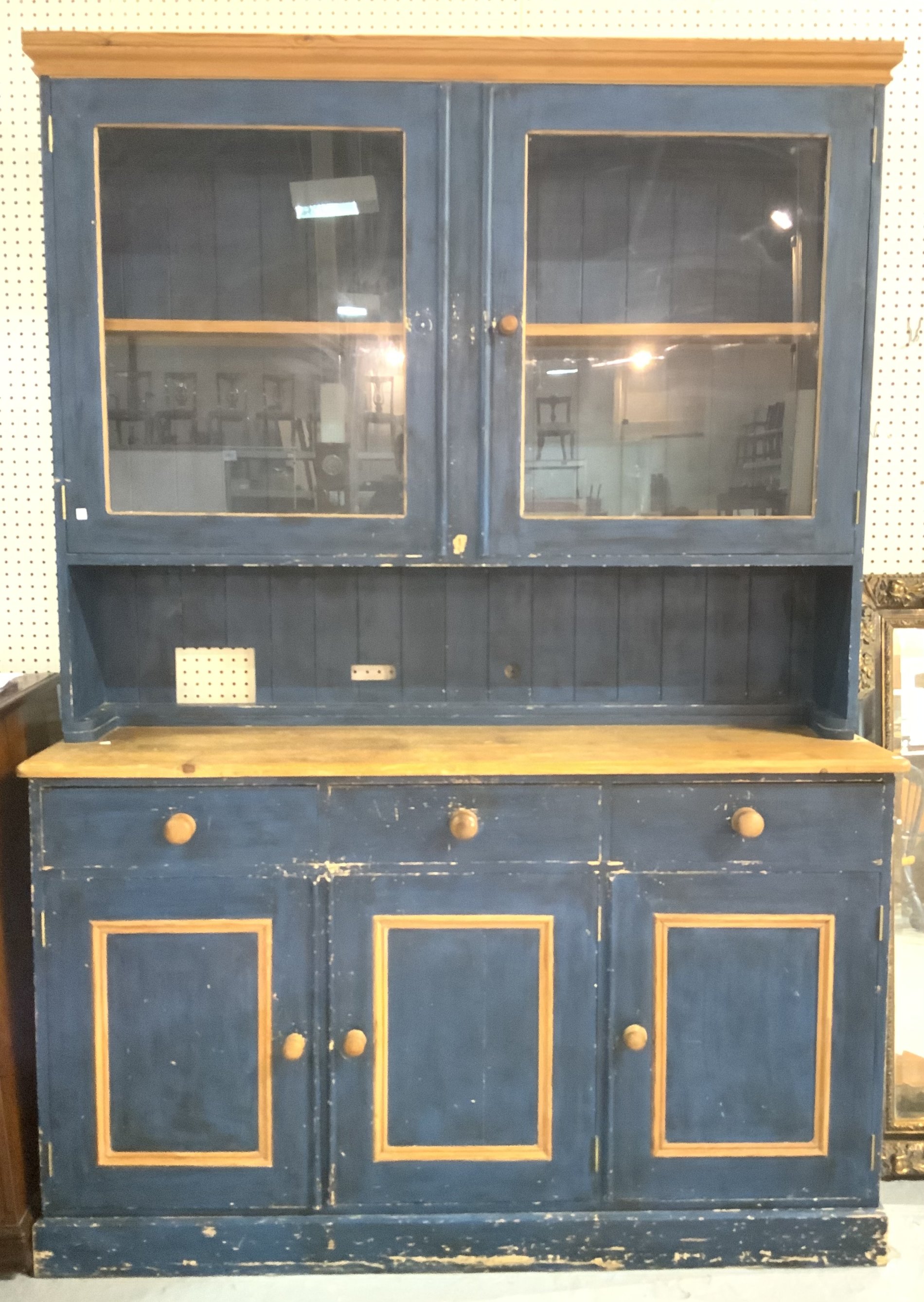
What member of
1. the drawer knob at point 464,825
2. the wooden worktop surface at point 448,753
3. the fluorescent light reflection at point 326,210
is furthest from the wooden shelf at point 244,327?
the drawer knob at point 464,825

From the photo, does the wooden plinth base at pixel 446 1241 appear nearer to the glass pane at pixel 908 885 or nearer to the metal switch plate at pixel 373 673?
the glass pane at pixel 908 885

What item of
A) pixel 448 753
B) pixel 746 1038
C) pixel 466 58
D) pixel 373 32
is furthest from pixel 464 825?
pixel 373 32

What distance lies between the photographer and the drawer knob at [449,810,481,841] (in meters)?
1.92

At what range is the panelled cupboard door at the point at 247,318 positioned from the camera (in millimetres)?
1955

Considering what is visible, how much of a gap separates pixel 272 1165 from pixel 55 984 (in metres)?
0.57

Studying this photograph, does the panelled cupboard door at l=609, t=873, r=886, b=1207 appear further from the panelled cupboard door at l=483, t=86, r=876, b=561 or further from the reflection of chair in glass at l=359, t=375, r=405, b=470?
the reflection of chair in glass at l=359, t=375, r=405, b=470

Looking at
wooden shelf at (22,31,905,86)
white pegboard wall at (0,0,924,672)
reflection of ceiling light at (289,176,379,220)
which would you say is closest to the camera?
wooden shelf at (22,31,905,86)

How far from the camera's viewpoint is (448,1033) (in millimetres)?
1989

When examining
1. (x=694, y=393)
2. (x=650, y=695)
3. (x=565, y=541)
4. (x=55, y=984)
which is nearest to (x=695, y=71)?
(x=694, y=393)

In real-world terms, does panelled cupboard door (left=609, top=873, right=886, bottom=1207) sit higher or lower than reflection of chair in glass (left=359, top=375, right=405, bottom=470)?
lower

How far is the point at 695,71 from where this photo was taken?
1932 millimetres

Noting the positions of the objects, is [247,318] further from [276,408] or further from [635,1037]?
[635,1037]

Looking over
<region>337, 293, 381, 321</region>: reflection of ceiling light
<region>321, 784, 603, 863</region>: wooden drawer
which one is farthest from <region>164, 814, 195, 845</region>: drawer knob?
<region>337, 293, 381, 321</region>: reflection of ceiling light

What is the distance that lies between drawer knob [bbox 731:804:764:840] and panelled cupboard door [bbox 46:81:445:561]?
840 millimetres
